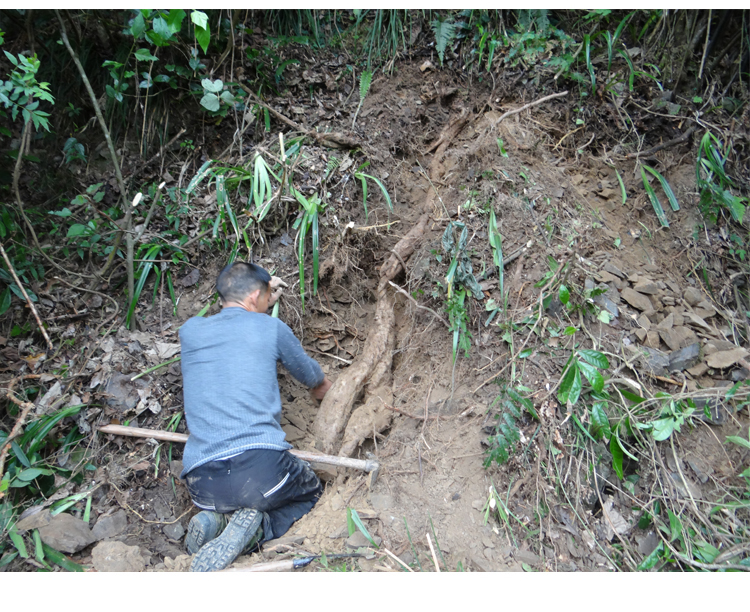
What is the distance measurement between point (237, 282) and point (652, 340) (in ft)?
8.04

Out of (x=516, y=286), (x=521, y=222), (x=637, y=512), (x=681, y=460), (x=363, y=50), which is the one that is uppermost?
(x=363, y=50)

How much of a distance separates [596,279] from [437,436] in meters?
1.39

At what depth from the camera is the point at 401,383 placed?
294 cm

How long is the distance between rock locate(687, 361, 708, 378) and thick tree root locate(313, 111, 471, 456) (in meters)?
1.73

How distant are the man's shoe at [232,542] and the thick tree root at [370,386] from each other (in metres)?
0.60

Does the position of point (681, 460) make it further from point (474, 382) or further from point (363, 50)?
point (363, 50)

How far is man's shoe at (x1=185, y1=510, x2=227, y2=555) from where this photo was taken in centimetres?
226

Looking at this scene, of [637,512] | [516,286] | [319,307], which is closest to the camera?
[637,512]

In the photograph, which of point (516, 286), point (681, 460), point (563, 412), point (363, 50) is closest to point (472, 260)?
point (516, 286)

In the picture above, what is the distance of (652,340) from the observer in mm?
2570

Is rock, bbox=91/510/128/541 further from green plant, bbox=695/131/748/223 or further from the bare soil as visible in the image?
green plant, bbox=695/131/748/223

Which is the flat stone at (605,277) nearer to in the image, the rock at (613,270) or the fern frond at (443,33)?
the rock at (613,270)

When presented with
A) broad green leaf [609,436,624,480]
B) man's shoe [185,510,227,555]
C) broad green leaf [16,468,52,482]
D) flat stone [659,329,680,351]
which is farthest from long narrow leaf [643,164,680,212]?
broad green leaf [16,468,52,482]

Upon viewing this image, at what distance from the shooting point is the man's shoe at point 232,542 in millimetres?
2086
